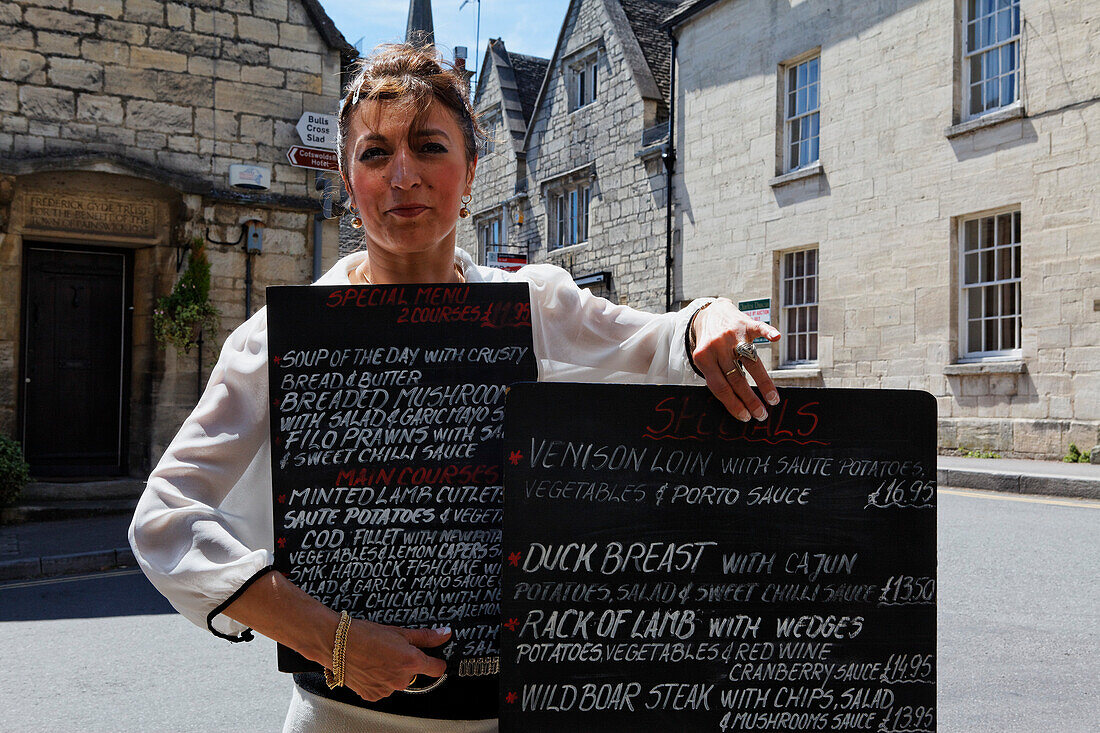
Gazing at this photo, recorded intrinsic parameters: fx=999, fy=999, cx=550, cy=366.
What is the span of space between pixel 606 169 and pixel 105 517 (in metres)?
16.4

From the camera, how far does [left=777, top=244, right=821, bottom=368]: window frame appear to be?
17.8 meters

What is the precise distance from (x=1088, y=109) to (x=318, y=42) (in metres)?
9.81

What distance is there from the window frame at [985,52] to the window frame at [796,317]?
3.60 m

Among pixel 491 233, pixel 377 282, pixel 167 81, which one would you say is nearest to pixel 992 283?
pixel 167 81

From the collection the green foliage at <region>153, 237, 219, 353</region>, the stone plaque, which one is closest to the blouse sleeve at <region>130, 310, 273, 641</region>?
the green foliage at <region>153, 237, 219, 353</region>

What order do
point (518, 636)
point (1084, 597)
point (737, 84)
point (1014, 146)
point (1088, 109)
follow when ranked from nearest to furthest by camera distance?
point (518, 636)
point (1084, 597)
point (1088, 109)
point (1014, 146)
point (737, 84)

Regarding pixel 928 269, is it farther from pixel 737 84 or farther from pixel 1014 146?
pixel 737 84

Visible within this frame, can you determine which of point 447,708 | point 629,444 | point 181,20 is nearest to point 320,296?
point 629,444

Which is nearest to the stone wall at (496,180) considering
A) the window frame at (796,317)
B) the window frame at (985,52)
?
the window frame at (796,317)

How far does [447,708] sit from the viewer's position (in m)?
1.68

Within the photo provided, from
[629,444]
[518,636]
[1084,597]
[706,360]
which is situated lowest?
[1084,597]

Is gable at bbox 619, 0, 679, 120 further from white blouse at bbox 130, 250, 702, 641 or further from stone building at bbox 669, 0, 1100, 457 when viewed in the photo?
white blouse at bbox 130, 250, 702, 641

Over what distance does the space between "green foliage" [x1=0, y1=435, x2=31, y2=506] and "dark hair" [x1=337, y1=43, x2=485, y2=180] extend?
29.8 ft

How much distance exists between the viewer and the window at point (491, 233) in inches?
1166
